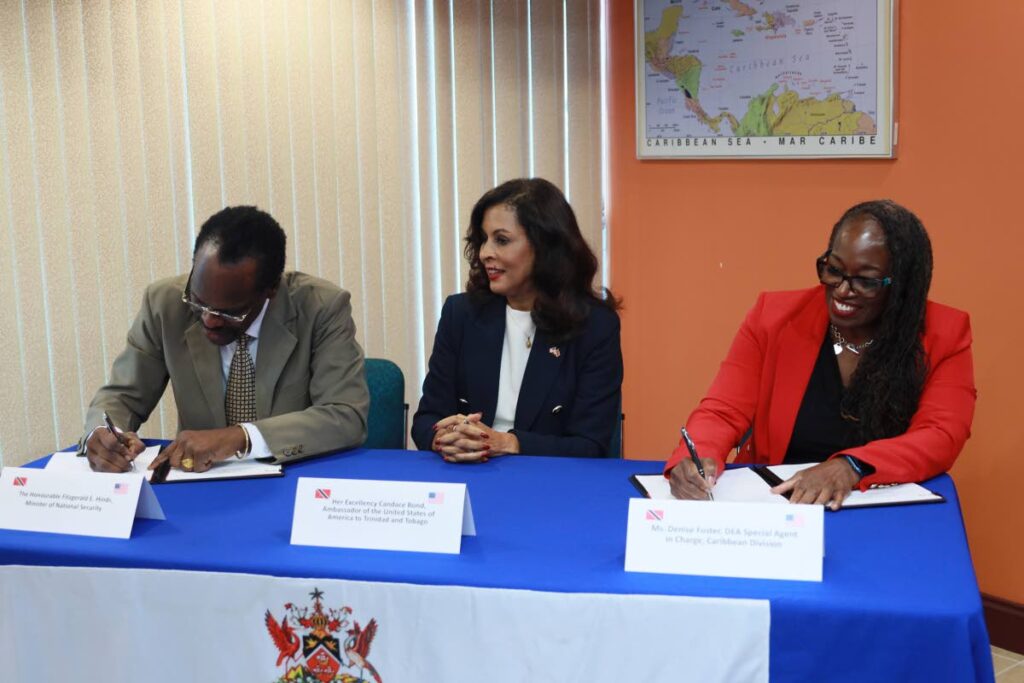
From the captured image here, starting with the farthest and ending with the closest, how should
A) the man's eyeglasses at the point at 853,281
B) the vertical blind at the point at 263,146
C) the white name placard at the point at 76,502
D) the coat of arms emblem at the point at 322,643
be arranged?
the vertical blind at the point at 263,146 < the man's eyeglasses at the point at 853,281 < the white name placard at the point at 76,502 < the coat of arms emblem at the point at 322,643

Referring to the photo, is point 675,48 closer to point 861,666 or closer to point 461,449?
point 461,449

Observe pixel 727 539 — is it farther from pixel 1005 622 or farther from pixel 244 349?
pixel 1005 622

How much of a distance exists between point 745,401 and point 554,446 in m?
0.49

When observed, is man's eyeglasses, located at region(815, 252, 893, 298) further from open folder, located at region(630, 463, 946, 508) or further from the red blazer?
open folder, located at region(630, 463, 946, 508)

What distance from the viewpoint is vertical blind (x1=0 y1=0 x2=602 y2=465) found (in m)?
3.22

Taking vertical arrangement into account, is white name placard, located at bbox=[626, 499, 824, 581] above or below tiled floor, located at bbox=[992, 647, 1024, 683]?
above

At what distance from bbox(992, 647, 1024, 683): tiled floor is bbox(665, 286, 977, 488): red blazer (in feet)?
4.26

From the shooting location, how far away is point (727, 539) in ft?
6.08

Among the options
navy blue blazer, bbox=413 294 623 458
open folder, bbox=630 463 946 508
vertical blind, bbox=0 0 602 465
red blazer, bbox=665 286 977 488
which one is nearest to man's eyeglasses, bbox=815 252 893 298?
red blazer, bbox=665 286 977 488

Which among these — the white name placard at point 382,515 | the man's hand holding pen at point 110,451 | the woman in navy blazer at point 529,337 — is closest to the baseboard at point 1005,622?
the woman in navy blazer at point 529,337

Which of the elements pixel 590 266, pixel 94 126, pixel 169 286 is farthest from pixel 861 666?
pixel 94 126

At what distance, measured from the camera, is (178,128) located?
3.51 meters

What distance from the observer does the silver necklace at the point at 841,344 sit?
267 centimetres

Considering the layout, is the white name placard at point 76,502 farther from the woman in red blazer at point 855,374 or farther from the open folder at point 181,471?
the woman in red blazer at point 855,374
